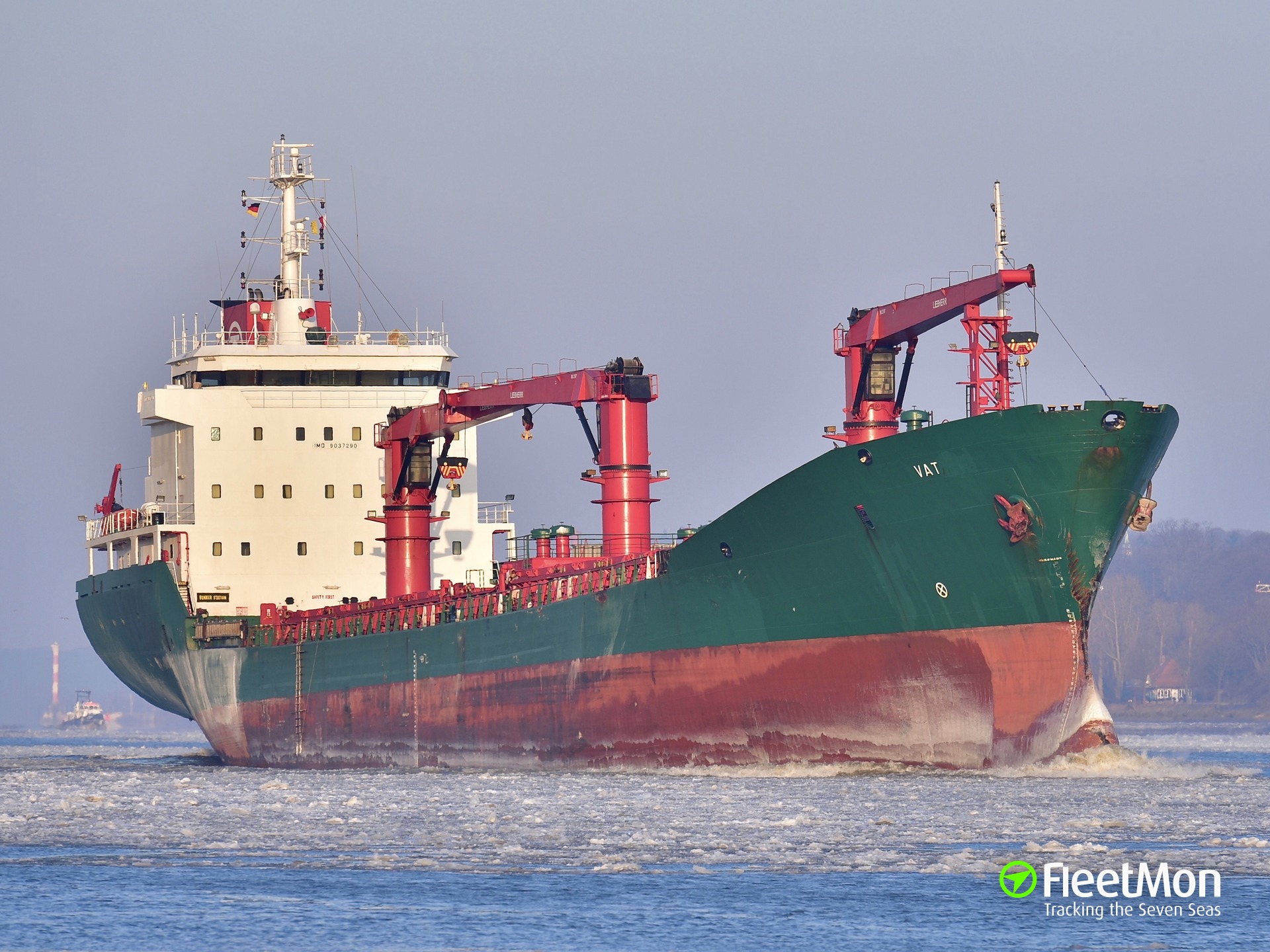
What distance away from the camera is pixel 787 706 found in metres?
24.4

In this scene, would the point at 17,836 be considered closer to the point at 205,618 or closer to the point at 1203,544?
the point at 205,618

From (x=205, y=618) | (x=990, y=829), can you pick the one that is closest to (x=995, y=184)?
(x=990, y=829)

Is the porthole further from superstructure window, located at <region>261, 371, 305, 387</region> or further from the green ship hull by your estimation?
superstructure window, located at <region>261, 371, 305, 387</region>

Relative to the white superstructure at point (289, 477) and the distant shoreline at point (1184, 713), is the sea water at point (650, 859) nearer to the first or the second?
the white superstructure at point (289, 477)

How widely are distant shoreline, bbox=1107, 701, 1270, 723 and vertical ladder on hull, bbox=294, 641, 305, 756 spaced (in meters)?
49.2

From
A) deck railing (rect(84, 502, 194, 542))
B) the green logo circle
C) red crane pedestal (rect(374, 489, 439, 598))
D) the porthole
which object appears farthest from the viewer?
deck railing (rect(84, 502, 194, 542))

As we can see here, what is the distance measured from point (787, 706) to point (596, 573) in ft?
15.6

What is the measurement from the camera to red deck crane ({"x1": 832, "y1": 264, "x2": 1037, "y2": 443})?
88.2ft

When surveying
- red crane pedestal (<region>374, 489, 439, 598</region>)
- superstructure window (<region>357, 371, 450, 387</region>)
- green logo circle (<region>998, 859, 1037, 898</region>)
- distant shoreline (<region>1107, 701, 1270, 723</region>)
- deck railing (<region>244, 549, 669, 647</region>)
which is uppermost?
superstructure window (<region>357, 371, 450, 387</region>)

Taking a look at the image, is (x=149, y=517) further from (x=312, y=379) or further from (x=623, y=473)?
(x=623, y=473)

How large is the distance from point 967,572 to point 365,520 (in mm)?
17265

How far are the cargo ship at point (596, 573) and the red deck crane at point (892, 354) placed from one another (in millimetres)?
52

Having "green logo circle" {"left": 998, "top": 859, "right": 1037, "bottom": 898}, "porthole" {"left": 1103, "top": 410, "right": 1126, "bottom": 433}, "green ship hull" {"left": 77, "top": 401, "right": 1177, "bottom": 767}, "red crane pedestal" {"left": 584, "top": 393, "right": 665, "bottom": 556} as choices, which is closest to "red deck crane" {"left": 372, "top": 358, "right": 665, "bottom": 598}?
"red crane pedestal" {"left": 584, "top": 393, "right": 665, "bottom": 556}

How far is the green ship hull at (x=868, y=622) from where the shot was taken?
73.8 ft
